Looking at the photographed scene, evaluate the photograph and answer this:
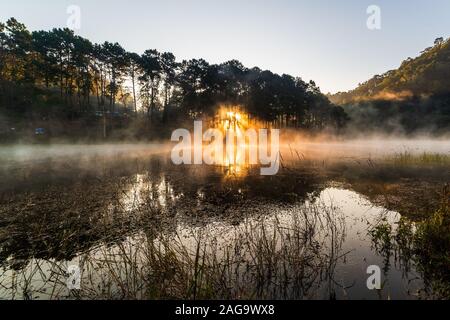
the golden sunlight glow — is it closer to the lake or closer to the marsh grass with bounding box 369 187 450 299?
the lake

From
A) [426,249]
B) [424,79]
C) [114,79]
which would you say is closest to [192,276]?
[426,249]

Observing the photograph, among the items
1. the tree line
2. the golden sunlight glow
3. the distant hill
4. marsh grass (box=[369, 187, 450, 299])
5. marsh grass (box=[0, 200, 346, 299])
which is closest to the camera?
marsh grass (box=[0, 200, 346, 299])

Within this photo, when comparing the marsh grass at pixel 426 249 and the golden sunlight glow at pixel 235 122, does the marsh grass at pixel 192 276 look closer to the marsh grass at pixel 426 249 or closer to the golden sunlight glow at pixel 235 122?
the marsh grass at pixel 426 249

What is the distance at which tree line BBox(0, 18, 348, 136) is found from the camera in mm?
45000

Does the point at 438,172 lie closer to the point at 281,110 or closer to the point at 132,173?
the point at 132,173

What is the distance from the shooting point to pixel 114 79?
163 feet

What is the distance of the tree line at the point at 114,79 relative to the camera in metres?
45.0

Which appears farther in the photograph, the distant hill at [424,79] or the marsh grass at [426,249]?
the distant hill at [424,79]

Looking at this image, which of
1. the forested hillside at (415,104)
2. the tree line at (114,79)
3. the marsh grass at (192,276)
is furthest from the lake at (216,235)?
the forested hillside at (415,104)

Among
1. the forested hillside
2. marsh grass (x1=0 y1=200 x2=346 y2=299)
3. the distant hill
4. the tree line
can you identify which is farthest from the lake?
the distant hill

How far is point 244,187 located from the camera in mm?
13977

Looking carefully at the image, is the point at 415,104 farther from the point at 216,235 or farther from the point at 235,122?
the point at 216,235
